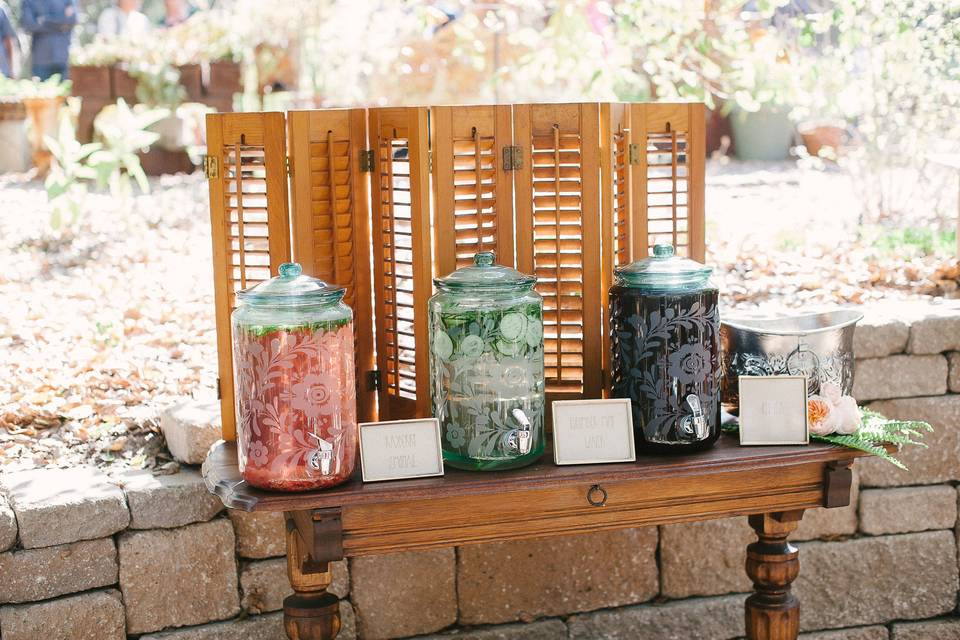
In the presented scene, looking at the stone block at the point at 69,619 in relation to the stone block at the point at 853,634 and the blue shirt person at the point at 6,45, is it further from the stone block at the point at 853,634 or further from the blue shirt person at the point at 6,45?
the blue shirt person at the point at 6,45

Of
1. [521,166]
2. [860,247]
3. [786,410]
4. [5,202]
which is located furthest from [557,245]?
[5,202]

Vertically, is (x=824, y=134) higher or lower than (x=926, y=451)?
higher

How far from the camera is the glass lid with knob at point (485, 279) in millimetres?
2053

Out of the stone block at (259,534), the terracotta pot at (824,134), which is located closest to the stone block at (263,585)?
the stone block at (259,534)

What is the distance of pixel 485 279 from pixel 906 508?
1.62 meters

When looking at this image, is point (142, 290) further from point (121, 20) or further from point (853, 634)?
point (121, 20)

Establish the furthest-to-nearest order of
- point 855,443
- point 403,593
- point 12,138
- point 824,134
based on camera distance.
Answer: point 824,134 < point 12,138 < point 403,593 < point 855,443

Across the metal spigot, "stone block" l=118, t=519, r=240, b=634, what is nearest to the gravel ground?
"stone block" l=118, t=519, r=240, b=634

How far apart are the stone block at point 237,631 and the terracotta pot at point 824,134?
601 cm

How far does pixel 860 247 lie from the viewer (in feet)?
14.2

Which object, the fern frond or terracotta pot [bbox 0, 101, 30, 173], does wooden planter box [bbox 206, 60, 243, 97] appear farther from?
the fern frond

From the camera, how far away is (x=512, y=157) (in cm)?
225

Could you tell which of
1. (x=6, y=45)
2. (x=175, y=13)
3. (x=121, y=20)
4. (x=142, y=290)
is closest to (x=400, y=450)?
(x=142, y=290)

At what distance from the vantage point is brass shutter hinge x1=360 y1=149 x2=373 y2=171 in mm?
2309
